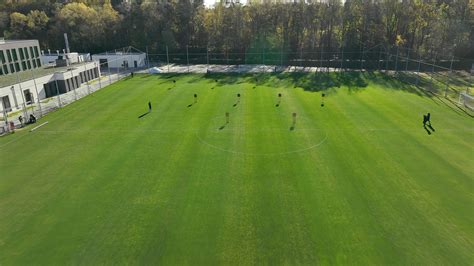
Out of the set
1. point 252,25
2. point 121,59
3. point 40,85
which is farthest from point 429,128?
point 121,59

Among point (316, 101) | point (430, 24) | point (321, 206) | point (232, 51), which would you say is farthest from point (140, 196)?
point (430, 24)

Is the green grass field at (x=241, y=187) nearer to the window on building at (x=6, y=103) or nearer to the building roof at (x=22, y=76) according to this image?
the window on building at (x=6, y=103)

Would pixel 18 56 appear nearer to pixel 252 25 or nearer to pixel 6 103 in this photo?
pixel 6 103

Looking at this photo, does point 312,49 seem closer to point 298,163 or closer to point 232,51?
point 232,51

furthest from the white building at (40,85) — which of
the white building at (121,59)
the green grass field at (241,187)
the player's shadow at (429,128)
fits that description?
the player's shadow at (429,128)

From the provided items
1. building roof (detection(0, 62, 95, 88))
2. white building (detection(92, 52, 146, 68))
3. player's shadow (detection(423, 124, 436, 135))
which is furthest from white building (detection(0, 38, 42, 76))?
player's shadow (detection(423, 124, 436, 135))

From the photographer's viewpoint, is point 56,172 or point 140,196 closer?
point 140,196

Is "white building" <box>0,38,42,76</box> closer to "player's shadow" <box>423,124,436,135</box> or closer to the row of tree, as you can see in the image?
the row of tree
